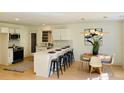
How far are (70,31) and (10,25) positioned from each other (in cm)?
357

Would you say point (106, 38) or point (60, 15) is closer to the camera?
point (60, 15)

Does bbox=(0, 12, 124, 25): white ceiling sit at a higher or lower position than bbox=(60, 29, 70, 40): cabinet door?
higher

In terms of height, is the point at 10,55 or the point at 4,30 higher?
the point at 4,30

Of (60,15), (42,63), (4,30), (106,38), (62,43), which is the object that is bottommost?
(42,63)

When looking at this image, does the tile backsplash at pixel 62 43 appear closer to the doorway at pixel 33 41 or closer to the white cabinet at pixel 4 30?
the doorway at pixel 33 41

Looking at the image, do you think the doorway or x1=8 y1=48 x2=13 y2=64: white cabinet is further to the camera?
the doorway

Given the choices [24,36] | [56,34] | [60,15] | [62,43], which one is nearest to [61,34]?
[56,34]

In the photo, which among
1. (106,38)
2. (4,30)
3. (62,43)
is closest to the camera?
(4,30)

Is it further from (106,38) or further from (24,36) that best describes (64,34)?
→ (24,36)

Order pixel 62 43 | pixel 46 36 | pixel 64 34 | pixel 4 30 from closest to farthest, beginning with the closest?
1. pixel 4 30
2. pixel 64 34
3. pixel 62 43
4. pixel 46 36

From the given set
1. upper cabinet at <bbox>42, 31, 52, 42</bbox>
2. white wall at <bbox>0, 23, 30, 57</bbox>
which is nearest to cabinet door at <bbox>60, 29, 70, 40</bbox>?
upper cabinet at <bbox>42, 31, 52, 42</bbox>

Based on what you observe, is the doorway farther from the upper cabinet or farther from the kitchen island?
the kitchen island
